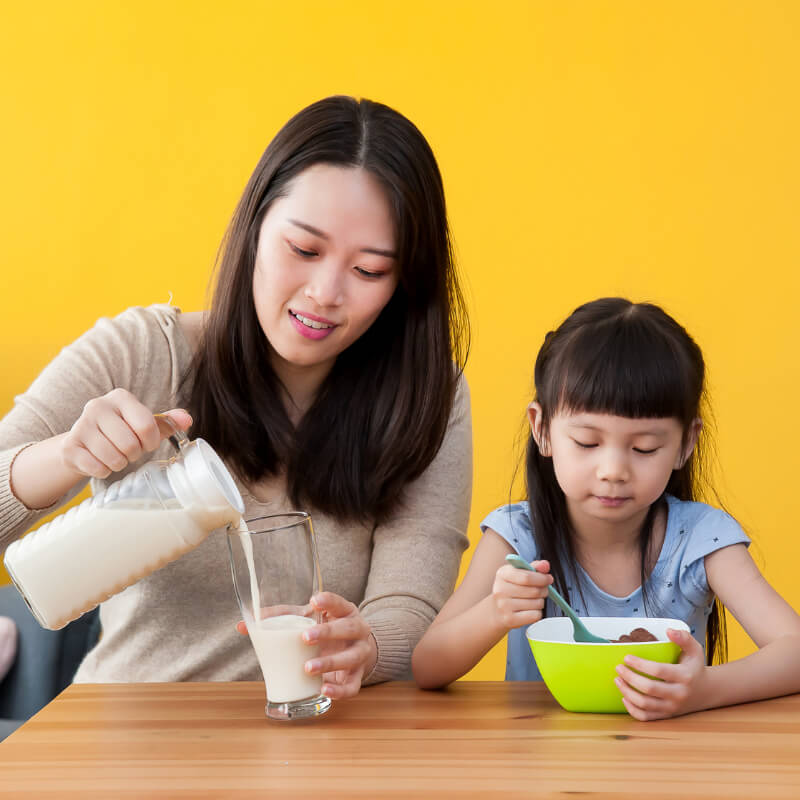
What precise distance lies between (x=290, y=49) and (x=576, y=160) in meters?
0.73

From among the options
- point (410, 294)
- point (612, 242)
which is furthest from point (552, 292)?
point (410, 294)

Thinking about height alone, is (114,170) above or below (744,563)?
above

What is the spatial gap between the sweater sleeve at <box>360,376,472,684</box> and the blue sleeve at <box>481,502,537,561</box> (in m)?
0.09

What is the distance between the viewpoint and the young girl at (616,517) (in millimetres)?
1056

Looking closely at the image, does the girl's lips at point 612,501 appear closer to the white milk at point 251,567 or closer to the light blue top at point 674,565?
the light blue top at point 674,565

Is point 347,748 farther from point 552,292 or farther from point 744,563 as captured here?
point 552,292

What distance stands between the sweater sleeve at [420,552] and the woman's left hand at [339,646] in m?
0.12

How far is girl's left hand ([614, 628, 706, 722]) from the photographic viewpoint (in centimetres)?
85

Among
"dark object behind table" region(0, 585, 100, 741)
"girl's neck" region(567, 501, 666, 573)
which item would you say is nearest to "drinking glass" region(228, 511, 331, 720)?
"girl's neck" region(567, 501, 666, 573)

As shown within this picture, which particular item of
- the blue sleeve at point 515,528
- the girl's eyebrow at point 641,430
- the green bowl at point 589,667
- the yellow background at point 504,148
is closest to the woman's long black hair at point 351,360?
the blue sleeve at point 515,528

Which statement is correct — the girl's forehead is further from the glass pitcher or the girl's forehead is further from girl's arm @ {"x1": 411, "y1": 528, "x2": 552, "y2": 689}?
the glass pitcher

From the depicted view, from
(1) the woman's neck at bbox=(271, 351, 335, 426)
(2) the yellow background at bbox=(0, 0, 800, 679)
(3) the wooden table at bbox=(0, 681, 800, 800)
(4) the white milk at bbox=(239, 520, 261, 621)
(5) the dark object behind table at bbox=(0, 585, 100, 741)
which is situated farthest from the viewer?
(2) the yellow background at bbox=(0, 0, 800, 679)

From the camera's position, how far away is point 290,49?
8.12 feet

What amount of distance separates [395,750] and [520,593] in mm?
213
